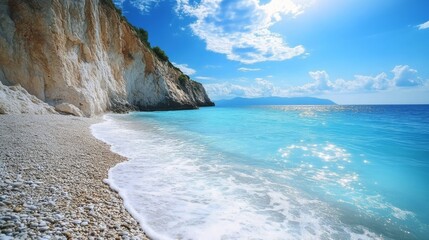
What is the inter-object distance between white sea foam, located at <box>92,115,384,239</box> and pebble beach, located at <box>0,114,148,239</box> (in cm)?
37

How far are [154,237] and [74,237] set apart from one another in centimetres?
99

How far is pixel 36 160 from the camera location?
5.02 meters

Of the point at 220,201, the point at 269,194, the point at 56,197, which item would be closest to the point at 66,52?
the point at 56,197

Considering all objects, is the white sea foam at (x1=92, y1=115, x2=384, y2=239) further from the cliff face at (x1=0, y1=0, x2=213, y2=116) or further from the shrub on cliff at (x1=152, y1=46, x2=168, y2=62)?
the shrub on cliff at (x1=152, y1=46, x2=168, y2=62)

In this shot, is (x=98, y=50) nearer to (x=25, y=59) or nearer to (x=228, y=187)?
(x=25, y=59)

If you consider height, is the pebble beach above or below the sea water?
above

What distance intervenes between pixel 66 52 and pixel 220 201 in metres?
18.8

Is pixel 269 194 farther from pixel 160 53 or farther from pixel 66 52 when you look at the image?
pixel 160 53

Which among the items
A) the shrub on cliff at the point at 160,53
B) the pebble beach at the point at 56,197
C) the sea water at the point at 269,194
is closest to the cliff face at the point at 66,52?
the sea water at the point at 269,194

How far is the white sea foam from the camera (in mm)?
3609

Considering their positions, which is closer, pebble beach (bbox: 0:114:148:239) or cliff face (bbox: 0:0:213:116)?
pebble beach (bbox: 0:114:148:239)

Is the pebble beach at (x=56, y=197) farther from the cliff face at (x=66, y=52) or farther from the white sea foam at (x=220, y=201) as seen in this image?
the cliff face at (x=66, y=52)

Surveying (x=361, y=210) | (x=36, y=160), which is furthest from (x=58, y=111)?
(x=361, y=210)

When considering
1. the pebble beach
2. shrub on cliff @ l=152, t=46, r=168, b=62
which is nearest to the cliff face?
the pebble beach
